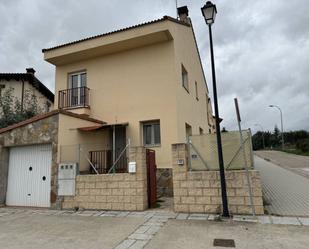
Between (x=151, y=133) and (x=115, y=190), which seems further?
(x=151, y=133)

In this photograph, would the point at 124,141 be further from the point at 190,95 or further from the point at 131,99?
the point at 190,95

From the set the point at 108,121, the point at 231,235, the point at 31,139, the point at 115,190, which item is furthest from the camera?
the point at 108,121

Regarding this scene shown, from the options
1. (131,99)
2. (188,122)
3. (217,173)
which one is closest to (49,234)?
(217,173)

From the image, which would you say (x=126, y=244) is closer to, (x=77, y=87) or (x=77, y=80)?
→ (x=77, y=87)

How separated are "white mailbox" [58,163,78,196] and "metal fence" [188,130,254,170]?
4.26 meters

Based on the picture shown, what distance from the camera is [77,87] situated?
44.7 feet

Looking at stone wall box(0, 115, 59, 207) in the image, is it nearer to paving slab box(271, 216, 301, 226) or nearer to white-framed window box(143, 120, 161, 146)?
white-framed window box(143, 120, 161, 146)

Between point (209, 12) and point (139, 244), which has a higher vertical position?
point (209, 12)

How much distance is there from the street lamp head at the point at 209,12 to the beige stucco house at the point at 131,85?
11.9ft

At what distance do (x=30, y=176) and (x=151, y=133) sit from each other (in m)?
5.42

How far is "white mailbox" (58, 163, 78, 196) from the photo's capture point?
900 centimetres

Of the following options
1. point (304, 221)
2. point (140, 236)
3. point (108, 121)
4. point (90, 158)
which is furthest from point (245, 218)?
point (108, 121)

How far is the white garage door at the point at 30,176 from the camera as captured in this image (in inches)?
381

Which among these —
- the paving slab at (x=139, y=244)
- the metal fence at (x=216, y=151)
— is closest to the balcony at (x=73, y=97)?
the metal fence at (x=216, y=151)
